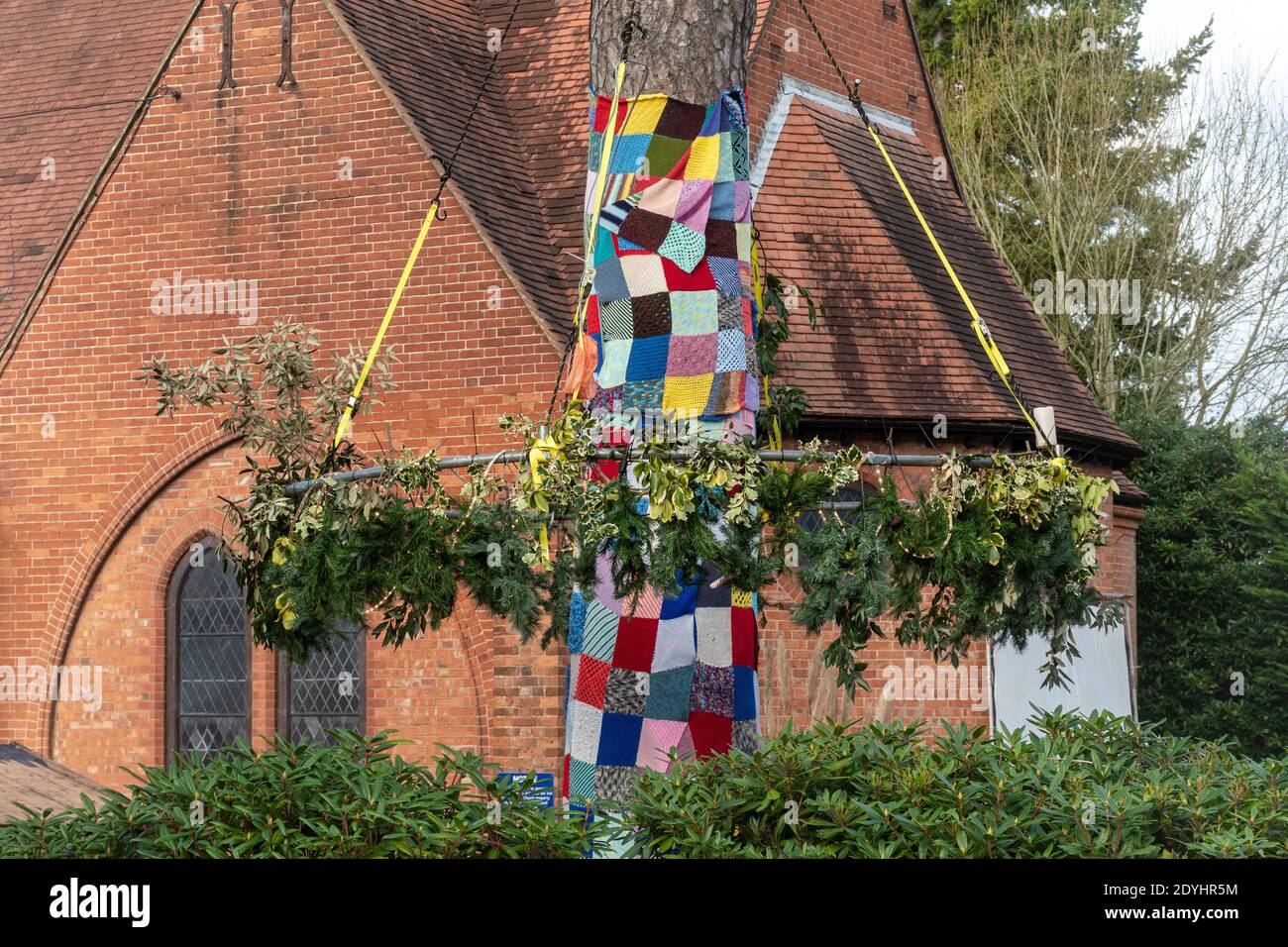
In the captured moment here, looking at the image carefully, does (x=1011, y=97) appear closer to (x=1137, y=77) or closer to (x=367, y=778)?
(x=1137, y=77)

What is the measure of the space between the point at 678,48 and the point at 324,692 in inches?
383

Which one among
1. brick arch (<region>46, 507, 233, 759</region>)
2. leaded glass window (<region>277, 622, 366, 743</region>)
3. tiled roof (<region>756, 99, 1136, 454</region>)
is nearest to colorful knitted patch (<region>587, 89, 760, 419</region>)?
tiled roof (<region>756, 99, 1136, 454</region>)

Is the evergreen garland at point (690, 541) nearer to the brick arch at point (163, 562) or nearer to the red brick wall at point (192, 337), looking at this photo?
the red brick wall at point (192, 337)

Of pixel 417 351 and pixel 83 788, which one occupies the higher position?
pixel 417 351

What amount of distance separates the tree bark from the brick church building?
686cm

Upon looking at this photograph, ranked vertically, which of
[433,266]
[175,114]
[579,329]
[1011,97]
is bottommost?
[579,329]

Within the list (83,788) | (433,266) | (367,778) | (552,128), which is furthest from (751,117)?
(367,778)

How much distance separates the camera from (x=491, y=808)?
679 centimetres

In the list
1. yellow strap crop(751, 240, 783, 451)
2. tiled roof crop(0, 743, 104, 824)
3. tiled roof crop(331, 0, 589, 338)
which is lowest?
tiled roof crop(0, 743, 104, 824)

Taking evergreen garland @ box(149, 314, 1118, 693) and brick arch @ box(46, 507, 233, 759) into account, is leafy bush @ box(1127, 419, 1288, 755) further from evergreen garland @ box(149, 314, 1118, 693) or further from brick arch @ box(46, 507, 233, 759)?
evergreen garland @ box(149, 314, 1118, 693)

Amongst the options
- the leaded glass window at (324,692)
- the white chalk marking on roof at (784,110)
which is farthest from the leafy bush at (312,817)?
the white chalk marking on roof at (784,110)

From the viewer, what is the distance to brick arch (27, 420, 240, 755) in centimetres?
1628

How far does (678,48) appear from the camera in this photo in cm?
770
